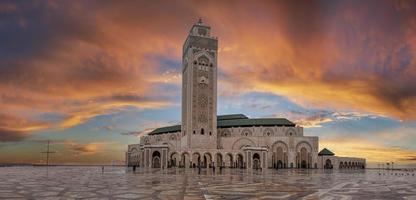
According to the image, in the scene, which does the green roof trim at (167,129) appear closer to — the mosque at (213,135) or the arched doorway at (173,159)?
the mosque at (213,135)

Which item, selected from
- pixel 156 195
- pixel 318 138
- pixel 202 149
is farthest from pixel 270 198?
pixel 318 138

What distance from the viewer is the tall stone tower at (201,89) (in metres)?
92.6

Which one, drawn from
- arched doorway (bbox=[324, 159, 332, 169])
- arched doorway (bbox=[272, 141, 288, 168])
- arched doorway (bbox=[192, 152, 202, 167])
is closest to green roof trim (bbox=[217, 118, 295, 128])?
arched doorway (bbox=[272, 141, 288, 168])

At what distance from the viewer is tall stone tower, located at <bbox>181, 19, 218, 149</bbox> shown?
304ft

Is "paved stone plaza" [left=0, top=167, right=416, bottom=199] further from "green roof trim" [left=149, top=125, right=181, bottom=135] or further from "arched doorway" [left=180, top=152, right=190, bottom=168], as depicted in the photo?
"green roof trim" [left=149, top=125, right=181, bottom=135]

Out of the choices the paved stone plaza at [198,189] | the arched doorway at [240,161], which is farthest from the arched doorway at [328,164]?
the paved stone plaza at [198,189]

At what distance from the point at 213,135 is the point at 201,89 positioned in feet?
36.0

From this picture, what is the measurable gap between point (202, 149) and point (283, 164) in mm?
21099

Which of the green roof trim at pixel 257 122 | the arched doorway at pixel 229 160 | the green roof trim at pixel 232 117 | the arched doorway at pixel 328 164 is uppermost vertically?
the green roof trim at pixel 232 117

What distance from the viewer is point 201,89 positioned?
94.8 meters

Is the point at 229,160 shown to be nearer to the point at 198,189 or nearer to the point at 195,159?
the point at 195,159

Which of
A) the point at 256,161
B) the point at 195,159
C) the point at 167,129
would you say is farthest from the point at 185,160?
the point at 167,129

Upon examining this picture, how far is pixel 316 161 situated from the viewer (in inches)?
3723

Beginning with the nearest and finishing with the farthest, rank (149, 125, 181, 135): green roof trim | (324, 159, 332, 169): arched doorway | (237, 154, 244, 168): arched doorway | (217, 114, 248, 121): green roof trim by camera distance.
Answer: (237, 154, 244, 168): arched doorway
(324, 159, 332, 169): arched doorway
(149, 125, 181, 135): green roof trim
(217, 114, 248, 121): green roof trim
